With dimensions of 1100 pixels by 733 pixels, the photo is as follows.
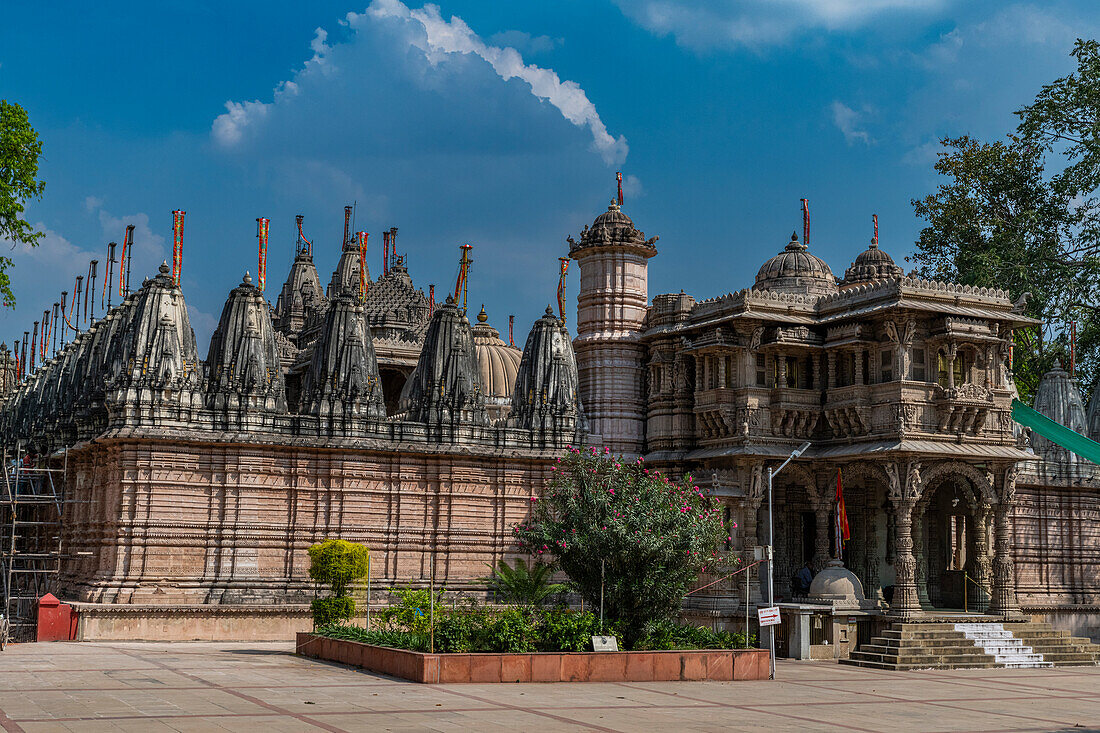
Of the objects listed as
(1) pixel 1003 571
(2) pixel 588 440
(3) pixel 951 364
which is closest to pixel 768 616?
(3) pixel 951 364

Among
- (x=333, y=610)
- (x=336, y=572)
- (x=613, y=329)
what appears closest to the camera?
(x=333, y=610)

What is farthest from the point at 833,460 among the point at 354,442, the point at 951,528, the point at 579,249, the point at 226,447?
the point at 226,447

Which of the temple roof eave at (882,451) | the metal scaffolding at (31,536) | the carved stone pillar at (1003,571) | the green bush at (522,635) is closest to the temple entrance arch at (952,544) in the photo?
the carved stone pillar at (1003,571)

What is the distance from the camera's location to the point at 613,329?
4069cm

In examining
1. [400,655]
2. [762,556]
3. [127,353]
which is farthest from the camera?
Result: [127,353]

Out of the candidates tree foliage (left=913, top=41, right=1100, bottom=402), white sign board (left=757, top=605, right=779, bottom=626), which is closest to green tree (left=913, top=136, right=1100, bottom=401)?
tree foliage (left=913, top=41, right=1100, bottom=402)

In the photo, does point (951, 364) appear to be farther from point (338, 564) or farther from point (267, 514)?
point (267, 514)

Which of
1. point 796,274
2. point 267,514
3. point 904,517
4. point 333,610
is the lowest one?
point 333,610

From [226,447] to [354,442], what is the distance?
3.46m

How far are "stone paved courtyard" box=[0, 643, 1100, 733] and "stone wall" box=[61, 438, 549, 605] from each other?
4624 millimetres

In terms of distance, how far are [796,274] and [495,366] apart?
13462mm

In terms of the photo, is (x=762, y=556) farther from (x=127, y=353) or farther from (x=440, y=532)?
(x=127, y=353)

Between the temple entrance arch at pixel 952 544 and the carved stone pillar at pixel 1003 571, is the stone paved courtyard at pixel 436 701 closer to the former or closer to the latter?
the carved stone pillar at pixel 1003 571

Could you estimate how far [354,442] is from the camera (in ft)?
114
